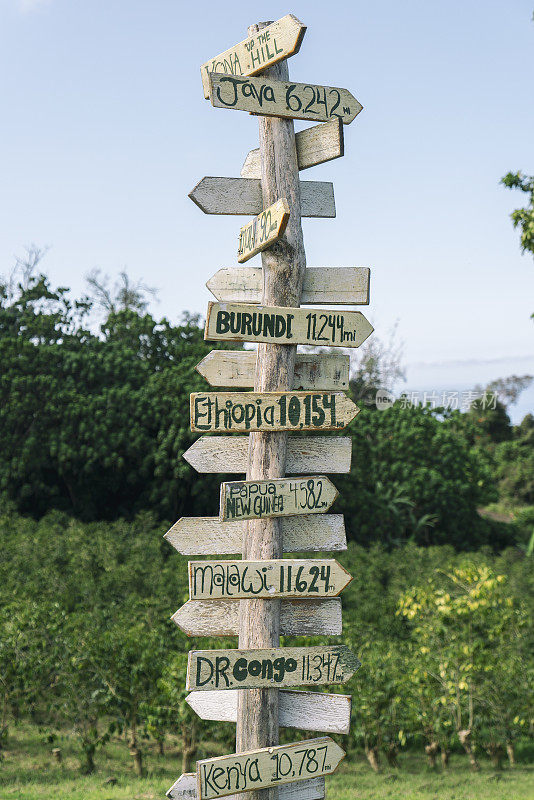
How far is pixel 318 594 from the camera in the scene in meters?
3.90

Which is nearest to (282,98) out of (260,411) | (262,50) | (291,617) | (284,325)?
(262,50)

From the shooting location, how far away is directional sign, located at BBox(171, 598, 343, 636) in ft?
13.0

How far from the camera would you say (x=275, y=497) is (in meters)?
3.90

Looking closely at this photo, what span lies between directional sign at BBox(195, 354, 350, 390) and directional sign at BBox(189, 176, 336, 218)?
0.32m

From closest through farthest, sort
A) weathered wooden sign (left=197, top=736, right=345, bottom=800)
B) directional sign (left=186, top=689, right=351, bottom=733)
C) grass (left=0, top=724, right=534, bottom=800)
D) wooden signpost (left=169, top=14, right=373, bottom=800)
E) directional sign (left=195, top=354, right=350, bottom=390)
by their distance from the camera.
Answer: weathered wooden sign (left=197, top=736, right=345, bottom=800)
wooden signpost (left=169, top=14, right=373, bottom=800)
directional sign (left=186, top=689, right=351, bottom=733)
directional sign (left=195, top=354, right=350, bottom=390)
grass (left=0, top=724, right=534, bottom=800)

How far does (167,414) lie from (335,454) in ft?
55.5

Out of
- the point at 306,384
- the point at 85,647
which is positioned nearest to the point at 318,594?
the point at 306,384

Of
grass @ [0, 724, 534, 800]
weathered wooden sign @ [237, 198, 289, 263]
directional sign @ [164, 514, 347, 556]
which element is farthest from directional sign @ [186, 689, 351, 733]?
grass @ [0, 724, 534, 800]

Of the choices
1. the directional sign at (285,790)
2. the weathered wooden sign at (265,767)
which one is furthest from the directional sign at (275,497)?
the directional sign at (285,790)

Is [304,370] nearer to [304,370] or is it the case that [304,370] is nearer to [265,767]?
[304,370]

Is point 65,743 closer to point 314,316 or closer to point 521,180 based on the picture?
point 314,316

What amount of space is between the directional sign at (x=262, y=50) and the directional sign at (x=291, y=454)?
1.72 meters

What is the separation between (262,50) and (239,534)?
2.41m

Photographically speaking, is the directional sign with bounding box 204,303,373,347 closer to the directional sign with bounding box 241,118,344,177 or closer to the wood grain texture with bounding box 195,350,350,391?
the wood grain texture with bounding box 195,350,350,391
